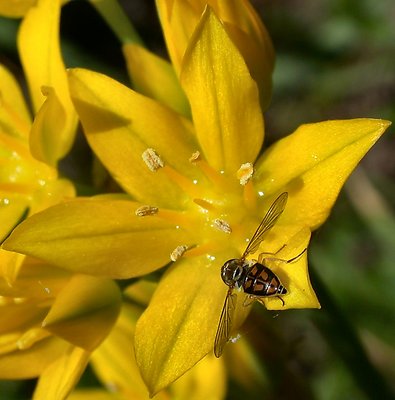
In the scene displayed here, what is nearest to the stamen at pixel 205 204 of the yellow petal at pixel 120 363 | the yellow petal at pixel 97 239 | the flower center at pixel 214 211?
the flower center at pixel 214 211

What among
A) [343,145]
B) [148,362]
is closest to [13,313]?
[148,362]

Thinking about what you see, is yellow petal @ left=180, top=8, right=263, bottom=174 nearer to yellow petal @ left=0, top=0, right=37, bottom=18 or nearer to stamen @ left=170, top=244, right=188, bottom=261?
stamen @ left=170, top=244, right=188, bottom=261

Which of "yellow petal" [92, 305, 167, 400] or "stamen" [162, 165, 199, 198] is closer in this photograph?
"stamen" [162, 165, 199, 198]

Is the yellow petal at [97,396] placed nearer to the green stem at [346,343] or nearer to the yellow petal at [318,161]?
the green stem at [346,343]

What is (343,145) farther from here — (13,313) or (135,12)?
(135,12)

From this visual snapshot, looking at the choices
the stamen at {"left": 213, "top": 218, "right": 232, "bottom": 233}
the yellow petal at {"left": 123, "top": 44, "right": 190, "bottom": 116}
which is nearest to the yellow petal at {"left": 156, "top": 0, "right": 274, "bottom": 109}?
the yellow petal at {"left": 123, "top": 44, "right": 190, "bottom": 116}

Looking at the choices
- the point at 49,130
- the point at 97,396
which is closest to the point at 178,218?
the point at 49,130

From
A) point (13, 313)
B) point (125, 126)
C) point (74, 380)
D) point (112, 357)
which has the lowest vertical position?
point (112, 357)
